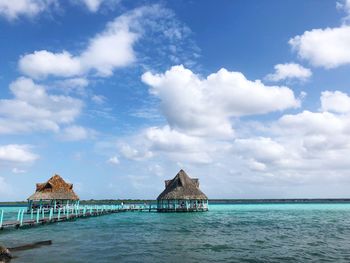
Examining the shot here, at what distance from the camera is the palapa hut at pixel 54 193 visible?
5675 centimetres

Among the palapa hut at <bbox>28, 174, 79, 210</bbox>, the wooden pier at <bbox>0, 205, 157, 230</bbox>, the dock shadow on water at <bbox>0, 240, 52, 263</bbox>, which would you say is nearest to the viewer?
the dock shadow on water at <bbox>0, 240, 52, 263</bbox>

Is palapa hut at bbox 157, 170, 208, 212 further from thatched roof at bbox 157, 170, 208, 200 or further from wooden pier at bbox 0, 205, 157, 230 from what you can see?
wooden pier at bbox 0, 205, 157, 230

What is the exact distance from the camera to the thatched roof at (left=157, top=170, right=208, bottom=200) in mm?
61188

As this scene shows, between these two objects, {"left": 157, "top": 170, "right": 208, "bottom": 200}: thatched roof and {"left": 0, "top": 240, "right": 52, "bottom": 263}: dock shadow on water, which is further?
{"left": 157, "top": 170, "right": 208, "bottom": 200}: thatched roof

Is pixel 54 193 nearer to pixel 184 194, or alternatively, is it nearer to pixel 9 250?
pixel 184 194

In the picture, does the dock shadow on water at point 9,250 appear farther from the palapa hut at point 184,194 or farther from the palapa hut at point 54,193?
the palapa hut at point 184,194

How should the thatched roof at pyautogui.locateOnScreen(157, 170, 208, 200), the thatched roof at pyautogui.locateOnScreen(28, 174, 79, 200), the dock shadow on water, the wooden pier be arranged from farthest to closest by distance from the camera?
the thatched roof at pyautogui.locateOnScreen(157, 170, 208, 200)
the thatched roof at pyautogui.locateOnScreen(28, 174, 79, 200)
the wooden pier
the dock shadow on water

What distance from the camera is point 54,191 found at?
5806 cm

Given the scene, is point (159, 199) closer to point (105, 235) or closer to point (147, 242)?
point (105, 235)

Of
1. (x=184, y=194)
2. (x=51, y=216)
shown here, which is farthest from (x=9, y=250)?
(x=184, y=194)

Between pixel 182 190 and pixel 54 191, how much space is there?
19245mm

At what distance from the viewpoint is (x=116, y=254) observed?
19969 mm

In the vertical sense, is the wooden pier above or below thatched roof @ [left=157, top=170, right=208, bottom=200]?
below

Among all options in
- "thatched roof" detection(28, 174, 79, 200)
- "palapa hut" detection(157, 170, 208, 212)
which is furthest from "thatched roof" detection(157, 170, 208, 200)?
"thatched roof" detection(28, 174, 79, 200)
